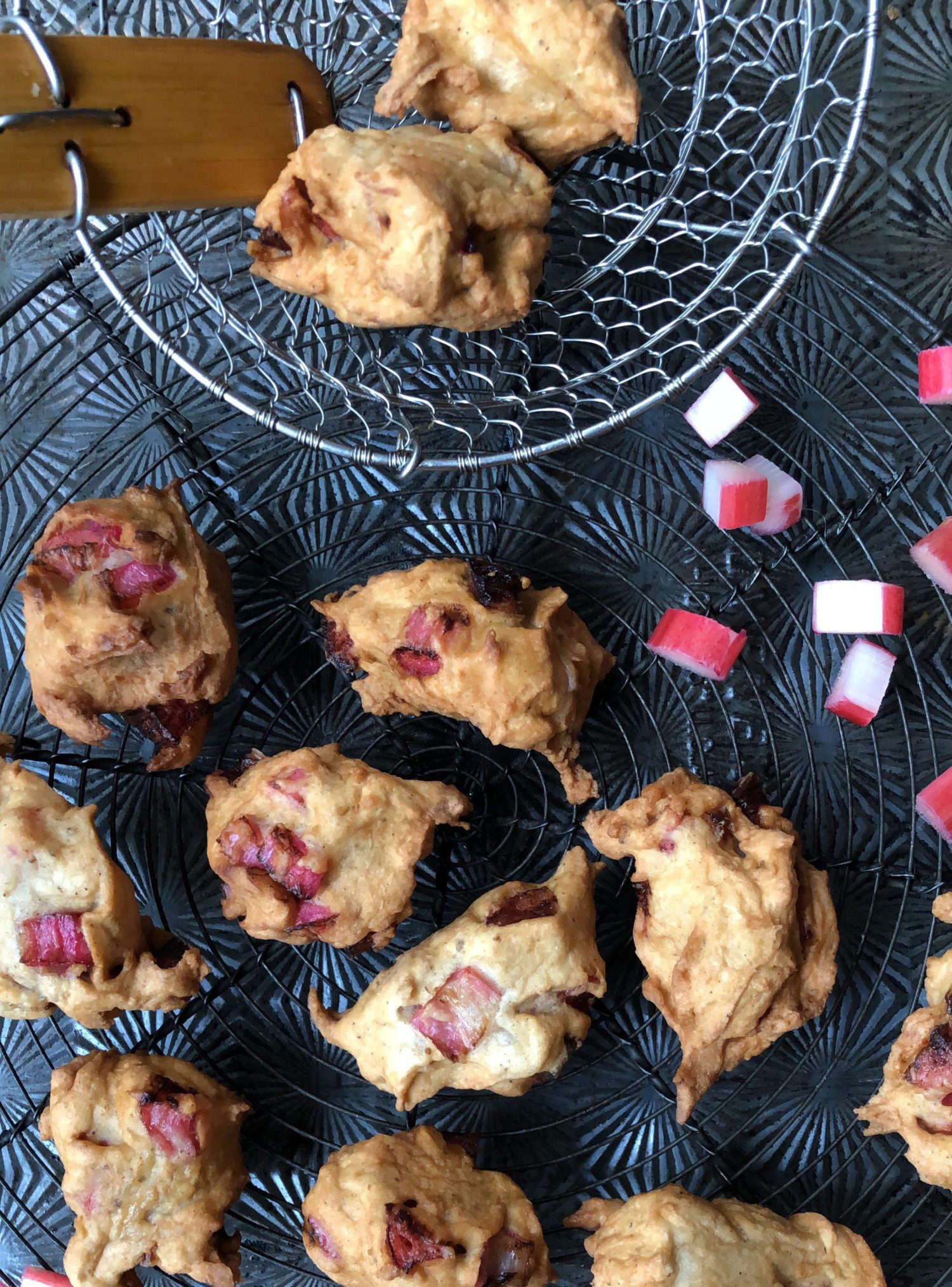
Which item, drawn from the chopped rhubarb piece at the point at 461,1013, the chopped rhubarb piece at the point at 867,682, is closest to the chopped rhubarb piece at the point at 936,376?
the chopped rhubarb piece at the point at 867,682

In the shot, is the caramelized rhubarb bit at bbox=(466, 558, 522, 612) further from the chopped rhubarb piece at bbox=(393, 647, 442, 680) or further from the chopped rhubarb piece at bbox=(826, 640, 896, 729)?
the chopped rhubarb piece at bbox=(826, 640, 896, 729)

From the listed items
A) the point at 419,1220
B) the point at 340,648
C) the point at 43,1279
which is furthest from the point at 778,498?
the point at 43,1279

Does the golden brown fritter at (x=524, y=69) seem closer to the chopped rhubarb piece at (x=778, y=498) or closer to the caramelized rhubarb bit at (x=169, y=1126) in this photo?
the chopped rhubarb piece at (x=778, y=498)

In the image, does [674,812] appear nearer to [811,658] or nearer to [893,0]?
[811,658]

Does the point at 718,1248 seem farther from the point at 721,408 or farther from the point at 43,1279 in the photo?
the point at 721,408

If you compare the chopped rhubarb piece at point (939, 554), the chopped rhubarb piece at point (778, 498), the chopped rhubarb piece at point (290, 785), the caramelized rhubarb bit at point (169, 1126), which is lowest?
the caramelized rhubarb bit at point (169, 1126)

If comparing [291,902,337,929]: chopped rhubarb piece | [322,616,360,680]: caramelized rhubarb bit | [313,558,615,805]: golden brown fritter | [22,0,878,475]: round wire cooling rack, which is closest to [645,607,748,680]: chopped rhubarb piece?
[313,558,615,805]: golden brown fritter
